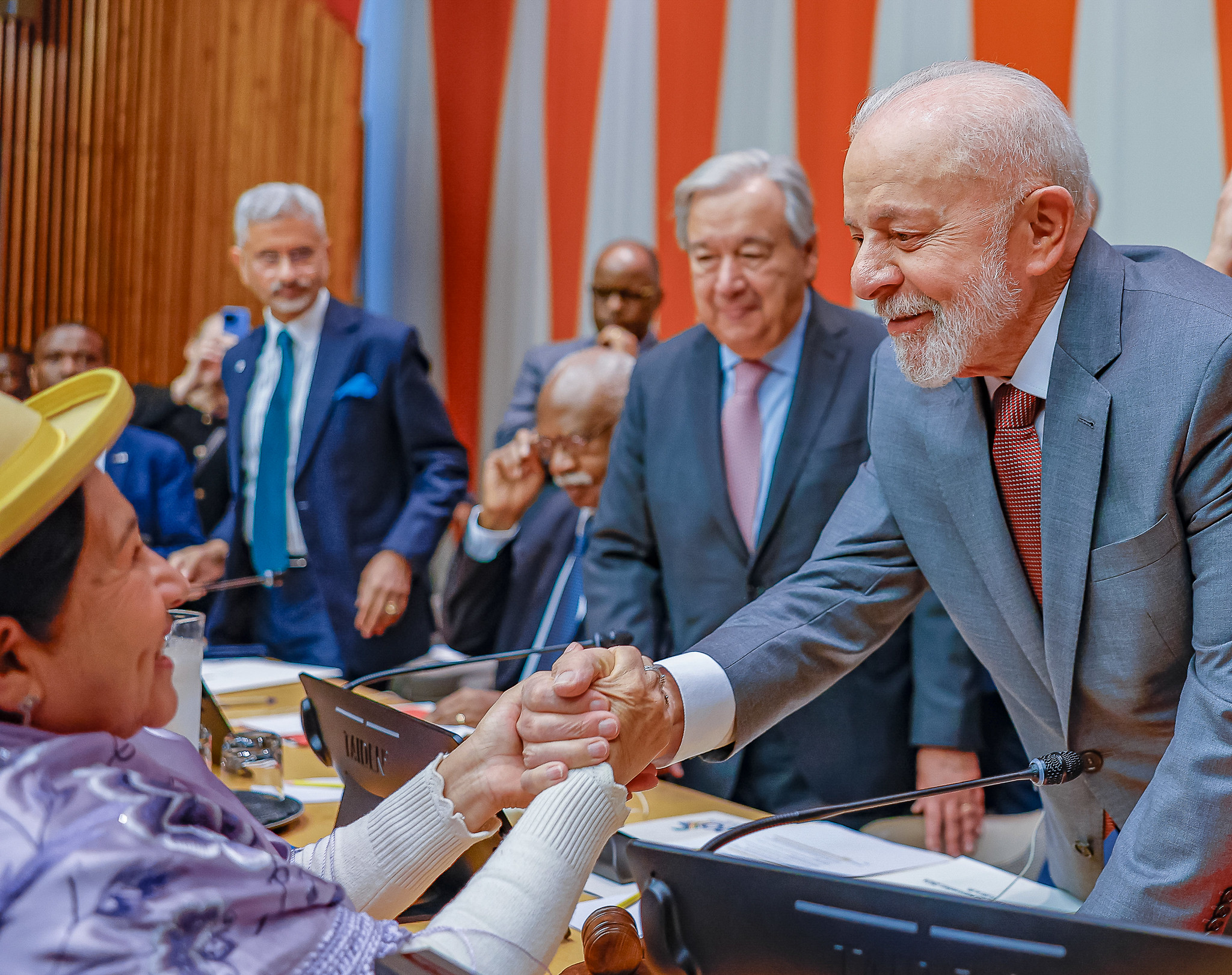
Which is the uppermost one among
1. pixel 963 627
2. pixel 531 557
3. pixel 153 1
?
pixel 153 1

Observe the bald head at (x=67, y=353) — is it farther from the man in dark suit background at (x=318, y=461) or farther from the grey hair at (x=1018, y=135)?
the grey hair at (x=1018, y=135)

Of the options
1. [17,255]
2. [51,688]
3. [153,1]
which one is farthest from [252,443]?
[153,1]

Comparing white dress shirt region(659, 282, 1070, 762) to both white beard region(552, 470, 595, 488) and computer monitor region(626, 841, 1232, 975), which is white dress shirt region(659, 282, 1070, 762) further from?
white beard region(552, 470, 595, 488)

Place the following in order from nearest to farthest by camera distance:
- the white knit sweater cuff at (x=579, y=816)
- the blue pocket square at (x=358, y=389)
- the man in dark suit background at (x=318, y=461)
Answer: the white knit sweater cuff at (x=579, y=816) → the man in dark suit background at (x=318, y=461) → the blue pocket square at (x=358, y=389)

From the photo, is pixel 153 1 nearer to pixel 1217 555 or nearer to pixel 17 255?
pixel 17 255

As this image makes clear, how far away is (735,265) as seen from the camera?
2.41 metres

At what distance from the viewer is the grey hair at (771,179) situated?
2426 mm

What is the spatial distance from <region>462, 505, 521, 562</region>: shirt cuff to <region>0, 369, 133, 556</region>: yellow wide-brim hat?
1976 millimetres

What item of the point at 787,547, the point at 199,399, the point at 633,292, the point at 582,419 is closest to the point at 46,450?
the point at 787,547

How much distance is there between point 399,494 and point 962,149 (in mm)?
2467

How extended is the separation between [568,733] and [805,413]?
119 cm

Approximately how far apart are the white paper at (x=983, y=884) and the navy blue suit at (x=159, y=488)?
280 cm

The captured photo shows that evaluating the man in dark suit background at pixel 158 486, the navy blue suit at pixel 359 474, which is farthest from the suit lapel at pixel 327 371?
the man in dark suit background at pixel 158 486

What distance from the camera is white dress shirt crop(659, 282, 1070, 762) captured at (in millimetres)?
1404
